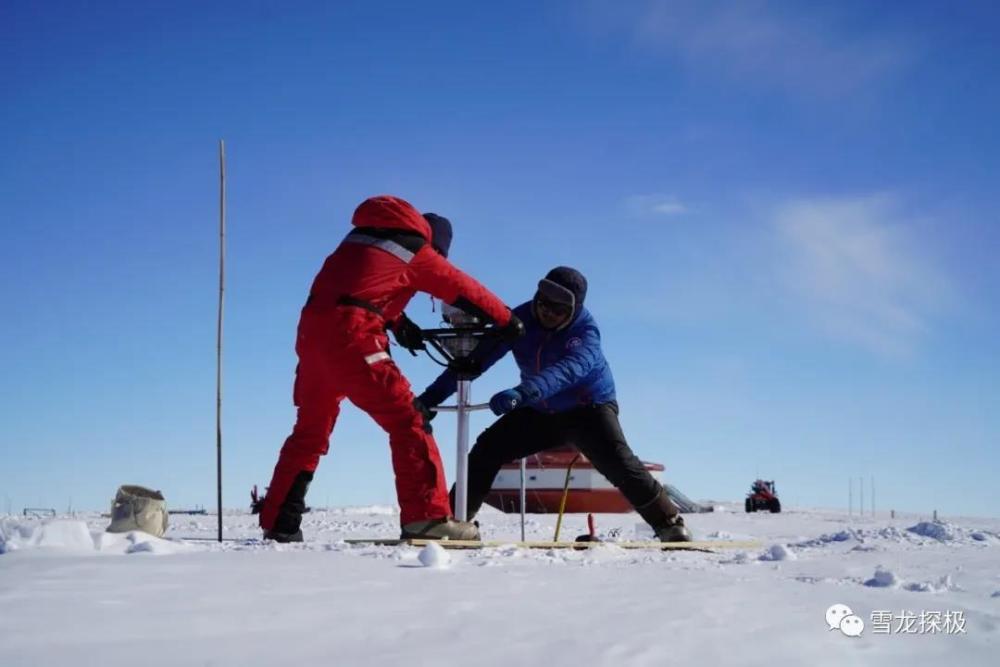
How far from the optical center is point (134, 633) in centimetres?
189

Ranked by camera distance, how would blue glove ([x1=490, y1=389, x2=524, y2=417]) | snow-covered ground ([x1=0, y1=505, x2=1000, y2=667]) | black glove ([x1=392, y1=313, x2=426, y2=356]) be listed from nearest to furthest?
snow-covered ground ([x1=0, y1=505, x2=1000, y2=667]) < blue glove ([x1=490, y1=389, x2=524, y2=417]) < black glove ([x1=392, y1=313, x2=426, y2=356])

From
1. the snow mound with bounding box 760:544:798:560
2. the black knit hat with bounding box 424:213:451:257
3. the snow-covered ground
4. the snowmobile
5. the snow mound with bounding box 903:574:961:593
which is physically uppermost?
the black knit hat with bounding box 424:213:451:257

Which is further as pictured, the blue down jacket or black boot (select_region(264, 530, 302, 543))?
the blue down jacket

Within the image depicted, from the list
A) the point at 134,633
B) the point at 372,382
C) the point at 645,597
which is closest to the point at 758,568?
the point at 645,597

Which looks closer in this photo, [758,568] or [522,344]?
[758,568]

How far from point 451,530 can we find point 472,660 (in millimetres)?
3169

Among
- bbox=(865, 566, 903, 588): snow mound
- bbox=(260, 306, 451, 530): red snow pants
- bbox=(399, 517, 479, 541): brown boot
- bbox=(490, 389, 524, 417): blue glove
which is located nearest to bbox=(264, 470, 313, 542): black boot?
bbox=(260, 306, 451, 530): red snow pants

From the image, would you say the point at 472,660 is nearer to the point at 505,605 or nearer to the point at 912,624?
the point at 505,605

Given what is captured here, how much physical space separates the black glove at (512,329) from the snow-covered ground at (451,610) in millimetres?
1767

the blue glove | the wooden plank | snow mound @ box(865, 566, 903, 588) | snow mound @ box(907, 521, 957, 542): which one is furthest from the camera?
snow mound @ box(907, 521, 957, 542)

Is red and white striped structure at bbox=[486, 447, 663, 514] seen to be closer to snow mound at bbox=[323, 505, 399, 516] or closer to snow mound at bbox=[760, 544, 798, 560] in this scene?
snow mound at bbox=[323, 505, 399, 516]

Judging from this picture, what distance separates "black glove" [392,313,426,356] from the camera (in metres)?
5.56

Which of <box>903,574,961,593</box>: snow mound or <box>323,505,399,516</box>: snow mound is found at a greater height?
<box>903,574,961,593</box>: snow mound

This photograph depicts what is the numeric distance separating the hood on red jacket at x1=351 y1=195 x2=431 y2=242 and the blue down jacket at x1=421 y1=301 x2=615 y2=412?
38.3 inches
